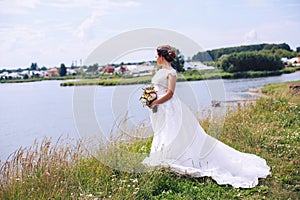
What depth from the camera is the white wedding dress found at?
15.9 feet

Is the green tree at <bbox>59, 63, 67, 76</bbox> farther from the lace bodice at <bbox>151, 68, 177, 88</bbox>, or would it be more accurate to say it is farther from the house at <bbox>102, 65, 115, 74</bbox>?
the lace bodice at <bbox>151, 68, 177, 88</bbox>

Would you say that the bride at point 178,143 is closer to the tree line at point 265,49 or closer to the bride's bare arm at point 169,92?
the bride's bare arm at point 169,92

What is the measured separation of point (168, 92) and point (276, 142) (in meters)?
2.42

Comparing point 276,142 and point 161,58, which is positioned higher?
point 161,58

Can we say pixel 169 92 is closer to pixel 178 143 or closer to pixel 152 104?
pixel 152 104

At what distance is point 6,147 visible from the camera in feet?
23.6

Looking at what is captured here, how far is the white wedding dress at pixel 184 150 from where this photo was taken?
4852mm

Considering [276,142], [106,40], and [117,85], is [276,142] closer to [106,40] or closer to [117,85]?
[117,85]

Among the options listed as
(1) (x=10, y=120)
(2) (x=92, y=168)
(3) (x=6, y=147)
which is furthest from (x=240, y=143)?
(1) (x=10, y=120)

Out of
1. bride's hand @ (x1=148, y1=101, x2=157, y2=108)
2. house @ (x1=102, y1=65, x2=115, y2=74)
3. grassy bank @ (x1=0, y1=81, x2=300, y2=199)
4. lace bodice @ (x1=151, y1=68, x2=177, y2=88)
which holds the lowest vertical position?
grassy bank @ (x1=0, y1=81, x2=300, y2=199)

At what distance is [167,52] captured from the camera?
491 centimetres

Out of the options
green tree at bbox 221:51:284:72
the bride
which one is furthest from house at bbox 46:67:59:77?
green tree at bbox 221:51:284:72

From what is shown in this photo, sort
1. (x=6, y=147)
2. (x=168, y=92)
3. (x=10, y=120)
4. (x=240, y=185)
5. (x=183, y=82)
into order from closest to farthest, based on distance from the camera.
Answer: (x=240, y=185) < (x=168, y=92) < (x=183, y=82) < (x=6, y=147) < (x=10, y=120)

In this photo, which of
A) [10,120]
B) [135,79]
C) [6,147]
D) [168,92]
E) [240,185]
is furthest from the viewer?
[10,120]
